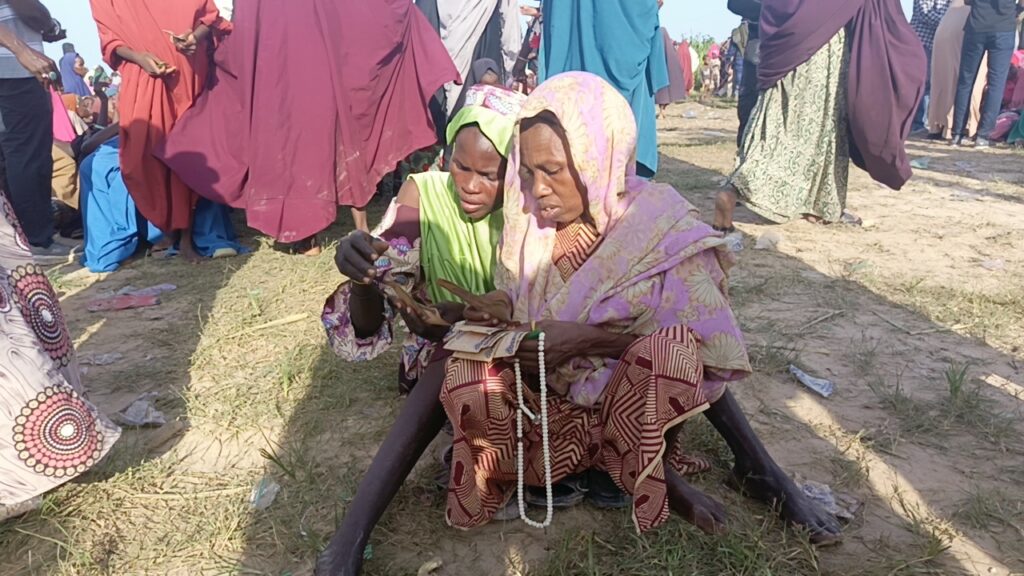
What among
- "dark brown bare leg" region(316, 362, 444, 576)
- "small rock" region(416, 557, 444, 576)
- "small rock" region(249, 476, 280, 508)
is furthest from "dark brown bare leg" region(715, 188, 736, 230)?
"small rock" region(249, 476, 280, 508)

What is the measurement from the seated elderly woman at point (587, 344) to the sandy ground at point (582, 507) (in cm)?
A: 14

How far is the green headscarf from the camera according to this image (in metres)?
2.13

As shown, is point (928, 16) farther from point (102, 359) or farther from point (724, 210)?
point (102, 359)

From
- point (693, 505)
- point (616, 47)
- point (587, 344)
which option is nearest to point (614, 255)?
point (587, 344)

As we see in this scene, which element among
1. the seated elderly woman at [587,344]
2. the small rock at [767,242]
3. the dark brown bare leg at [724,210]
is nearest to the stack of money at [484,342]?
the seated elderly woman at [587,344]

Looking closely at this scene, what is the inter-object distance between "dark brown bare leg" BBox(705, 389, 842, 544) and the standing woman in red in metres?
3.90

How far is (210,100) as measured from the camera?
14.7ft

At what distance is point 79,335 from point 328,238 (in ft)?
6.24

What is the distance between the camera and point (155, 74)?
13.8ft

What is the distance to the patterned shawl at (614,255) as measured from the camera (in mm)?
1797

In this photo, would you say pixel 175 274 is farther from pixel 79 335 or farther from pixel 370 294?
pixel 370 294

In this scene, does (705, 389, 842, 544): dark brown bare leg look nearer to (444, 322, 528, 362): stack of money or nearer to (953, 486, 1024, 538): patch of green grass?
(953, 486, 1024, 538): patch of green grass

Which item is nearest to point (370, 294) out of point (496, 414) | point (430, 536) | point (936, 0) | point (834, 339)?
point (496, 414)

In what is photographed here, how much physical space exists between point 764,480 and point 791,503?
3.9 inches
